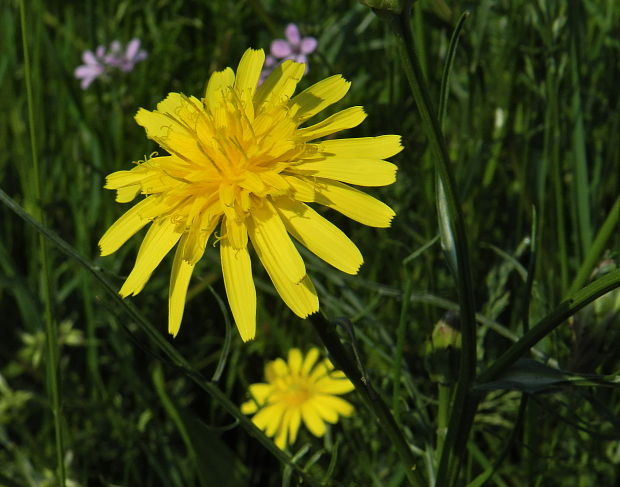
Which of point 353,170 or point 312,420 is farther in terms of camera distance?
point 312,420

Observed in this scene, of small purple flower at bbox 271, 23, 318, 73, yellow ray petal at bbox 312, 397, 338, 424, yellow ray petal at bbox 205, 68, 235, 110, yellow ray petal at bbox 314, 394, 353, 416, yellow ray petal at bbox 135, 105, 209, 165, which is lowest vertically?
yellow ray petal at bbox 312, 397, 338, 424

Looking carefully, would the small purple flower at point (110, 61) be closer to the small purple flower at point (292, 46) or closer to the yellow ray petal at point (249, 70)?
the small purple flower at point (292, 46)

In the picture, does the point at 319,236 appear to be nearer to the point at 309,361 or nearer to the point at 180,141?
the point at 180,141

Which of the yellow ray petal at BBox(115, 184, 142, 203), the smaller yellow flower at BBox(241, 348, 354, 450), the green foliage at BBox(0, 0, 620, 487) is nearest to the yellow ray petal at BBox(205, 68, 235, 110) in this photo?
the yellow ray petal at BBox(115, 184, 142, 203)

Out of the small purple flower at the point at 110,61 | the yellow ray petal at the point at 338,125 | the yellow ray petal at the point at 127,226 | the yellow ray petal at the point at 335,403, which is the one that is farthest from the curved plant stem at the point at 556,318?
the small purple flower at the point at 110,61

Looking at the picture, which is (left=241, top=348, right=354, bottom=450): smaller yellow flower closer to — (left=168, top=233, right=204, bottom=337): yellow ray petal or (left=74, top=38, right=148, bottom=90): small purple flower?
(left=168, top=233, right=204, bottom=337): yellow ray petal

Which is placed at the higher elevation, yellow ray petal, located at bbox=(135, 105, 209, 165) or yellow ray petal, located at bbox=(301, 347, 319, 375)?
yellow ray petal, located at bbox=(135, 105, 209, 165)

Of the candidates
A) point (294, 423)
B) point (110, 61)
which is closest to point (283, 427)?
point (294, 423)
